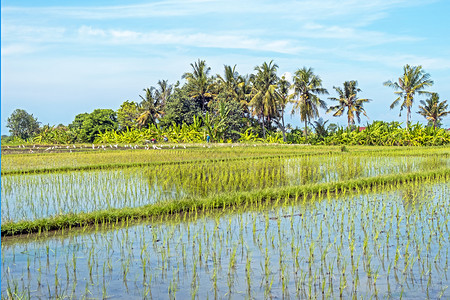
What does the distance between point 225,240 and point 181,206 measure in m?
1.69

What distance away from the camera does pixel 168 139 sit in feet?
81.9

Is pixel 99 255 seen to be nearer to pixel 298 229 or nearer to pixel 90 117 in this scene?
pixel 298 229

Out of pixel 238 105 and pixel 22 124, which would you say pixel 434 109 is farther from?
pixel 22 124

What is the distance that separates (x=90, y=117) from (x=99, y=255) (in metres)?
28.9

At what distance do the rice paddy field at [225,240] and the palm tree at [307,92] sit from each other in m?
16.6

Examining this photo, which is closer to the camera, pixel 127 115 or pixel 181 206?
pixel 181 206

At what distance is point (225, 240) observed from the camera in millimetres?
4426

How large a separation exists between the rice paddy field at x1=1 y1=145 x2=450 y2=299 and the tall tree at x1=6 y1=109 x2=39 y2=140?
100.0ft

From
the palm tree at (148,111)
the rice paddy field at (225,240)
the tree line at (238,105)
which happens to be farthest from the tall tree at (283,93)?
the rice paddy field at (225,240)

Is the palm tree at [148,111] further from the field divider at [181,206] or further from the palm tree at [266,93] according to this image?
the field divider at [181,206]

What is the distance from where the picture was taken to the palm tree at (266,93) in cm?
2469

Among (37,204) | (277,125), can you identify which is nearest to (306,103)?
(277,125)

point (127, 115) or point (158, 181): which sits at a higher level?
point (127, 115)

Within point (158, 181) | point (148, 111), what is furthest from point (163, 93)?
point (158, 181)
